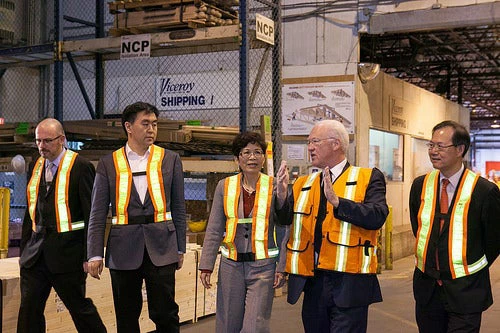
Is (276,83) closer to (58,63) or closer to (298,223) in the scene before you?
(58,63)

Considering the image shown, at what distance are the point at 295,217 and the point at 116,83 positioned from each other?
10.4 m

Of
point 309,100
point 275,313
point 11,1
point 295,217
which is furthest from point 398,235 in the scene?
point 295,217

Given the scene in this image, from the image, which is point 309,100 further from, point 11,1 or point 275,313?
point 11,1

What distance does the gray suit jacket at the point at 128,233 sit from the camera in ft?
15.4

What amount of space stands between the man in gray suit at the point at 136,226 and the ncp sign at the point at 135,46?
153 inches

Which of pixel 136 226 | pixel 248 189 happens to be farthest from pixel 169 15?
pixel 136 226

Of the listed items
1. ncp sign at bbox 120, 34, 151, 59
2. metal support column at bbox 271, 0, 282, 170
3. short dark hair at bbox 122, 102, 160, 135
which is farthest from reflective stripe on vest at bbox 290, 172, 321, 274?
ncp sign at bbox 120, 34, 151, 59

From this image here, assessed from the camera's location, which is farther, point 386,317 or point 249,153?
point 386,317

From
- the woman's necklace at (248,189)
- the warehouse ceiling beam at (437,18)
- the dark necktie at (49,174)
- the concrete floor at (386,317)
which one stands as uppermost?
the warehouse ceiling beam at (437,18)

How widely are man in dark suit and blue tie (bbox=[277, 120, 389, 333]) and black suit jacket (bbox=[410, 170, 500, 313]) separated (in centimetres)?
34

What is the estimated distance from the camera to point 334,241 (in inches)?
166

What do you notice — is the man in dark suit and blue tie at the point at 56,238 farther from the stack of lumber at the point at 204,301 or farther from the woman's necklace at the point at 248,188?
the stack of lumber at the point at 204,301

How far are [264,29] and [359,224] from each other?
481 centimetres

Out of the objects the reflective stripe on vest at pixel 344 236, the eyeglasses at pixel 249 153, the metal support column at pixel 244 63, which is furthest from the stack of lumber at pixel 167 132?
the reflective stripe on vest at pixel 344 236
